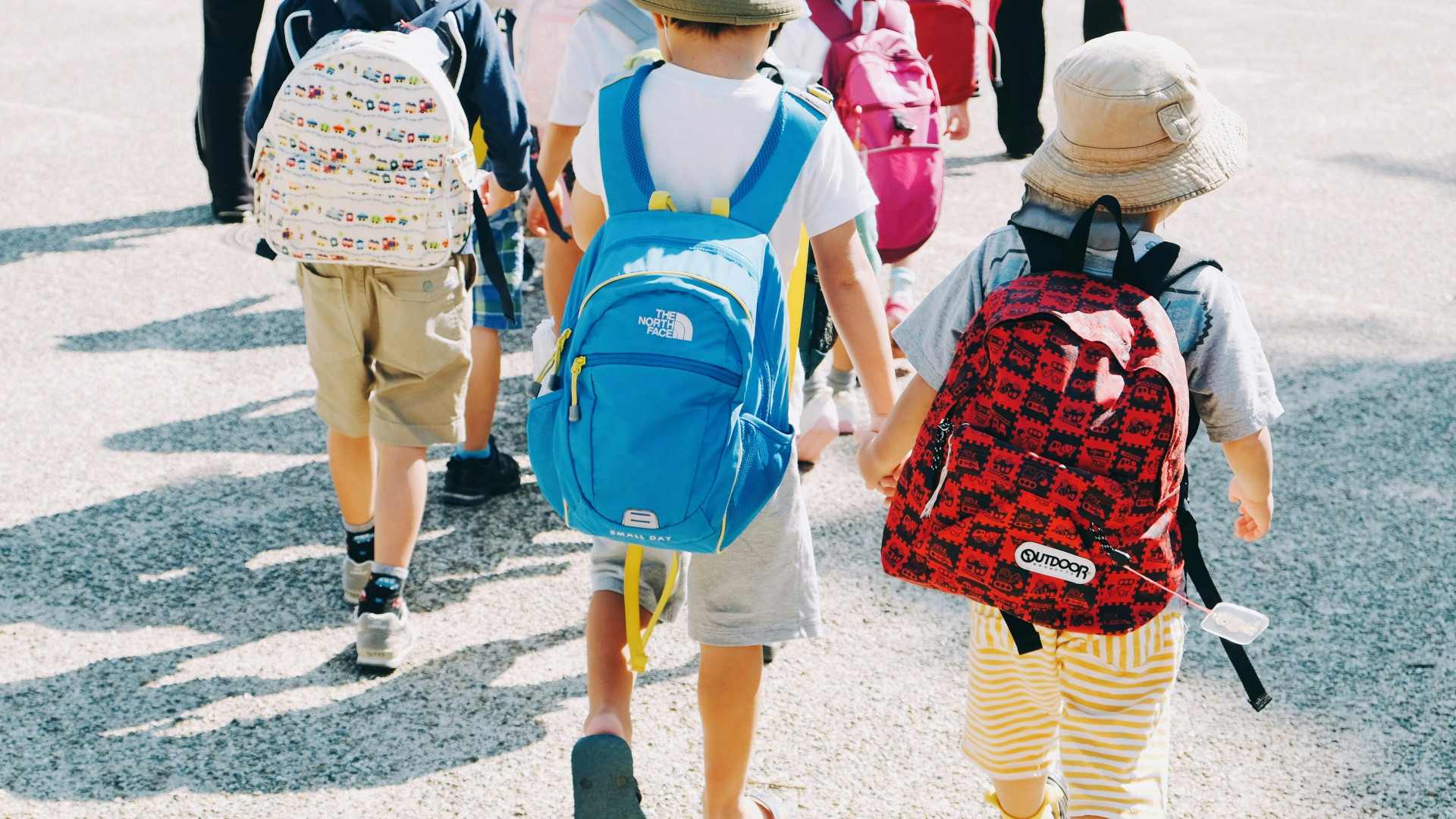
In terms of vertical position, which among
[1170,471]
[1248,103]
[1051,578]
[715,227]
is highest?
[715,227]

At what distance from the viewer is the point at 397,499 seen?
3.15 meters

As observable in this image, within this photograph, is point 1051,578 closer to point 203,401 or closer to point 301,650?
point 301,650

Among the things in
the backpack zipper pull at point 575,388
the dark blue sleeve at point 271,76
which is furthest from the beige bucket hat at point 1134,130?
the dark blue sleeve at point 271,76

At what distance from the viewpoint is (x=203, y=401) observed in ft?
15.1

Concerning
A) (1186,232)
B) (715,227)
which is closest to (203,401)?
(715,227)

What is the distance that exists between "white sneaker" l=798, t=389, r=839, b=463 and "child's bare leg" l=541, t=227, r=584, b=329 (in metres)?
0.85

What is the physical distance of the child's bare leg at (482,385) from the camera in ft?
12.8

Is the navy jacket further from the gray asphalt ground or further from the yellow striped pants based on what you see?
the yellow striped pants

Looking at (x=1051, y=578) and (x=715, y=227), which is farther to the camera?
(x=715, y=227)

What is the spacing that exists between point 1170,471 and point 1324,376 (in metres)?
3.46

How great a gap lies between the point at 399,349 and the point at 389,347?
27mm

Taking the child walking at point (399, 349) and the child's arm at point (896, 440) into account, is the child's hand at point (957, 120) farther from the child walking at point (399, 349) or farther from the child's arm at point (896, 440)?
the child's arm at point (896, 440)

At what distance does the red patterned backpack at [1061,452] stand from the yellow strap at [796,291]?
450 mm

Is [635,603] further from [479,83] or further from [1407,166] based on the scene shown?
[1407,166]
